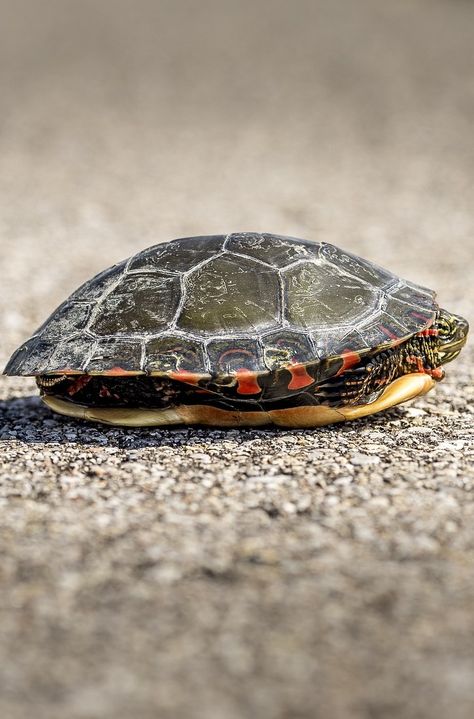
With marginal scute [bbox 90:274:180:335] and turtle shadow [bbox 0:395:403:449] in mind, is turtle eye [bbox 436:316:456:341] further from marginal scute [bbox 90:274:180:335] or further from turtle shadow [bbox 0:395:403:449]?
marginal scute [bbox 90:274:180:335]

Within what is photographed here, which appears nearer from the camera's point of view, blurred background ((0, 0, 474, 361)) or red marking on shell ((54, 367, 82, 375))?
red marking on shell ((54, 367, 82, 375))

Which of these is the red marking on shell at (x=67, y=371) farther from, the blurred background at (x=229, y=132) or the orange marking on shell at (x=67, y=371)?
the blurred background at (x=229, y=132)

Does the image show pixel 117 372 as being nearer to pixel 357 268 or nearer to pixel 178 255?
pixel 178 255

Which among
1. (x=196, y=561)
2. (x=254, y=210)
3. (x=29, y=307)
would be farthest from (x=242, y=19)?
(x=196, y=561)

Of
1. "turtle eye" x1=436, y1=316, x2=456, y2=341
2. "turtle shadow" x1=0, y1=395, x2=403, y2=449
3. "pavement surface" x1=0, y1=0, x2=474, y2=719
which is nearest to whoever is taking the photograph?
"pavement surface" x1=0, y1=0, x2=474, y2=719

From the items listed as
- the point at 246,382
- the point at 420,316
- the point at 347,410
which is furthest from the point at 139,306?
the point at 420,316

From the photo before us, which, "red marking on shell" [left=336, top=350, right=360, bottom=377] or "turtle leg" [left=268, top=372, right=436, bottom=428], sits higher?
"red marking on shell" [left=336, top=350, right=360, bottom=377]

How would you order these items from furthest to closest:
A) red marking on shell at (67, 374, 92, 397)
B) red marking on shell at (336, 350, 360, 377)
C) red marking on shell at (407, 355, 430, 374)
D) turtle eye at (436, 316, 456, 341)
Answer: turtle eye at (436, 316, 456, 341) → red marking on shell at (407, 355, 430, 374) → red marking on shell at (67, 374, 92, 397) → red marking on shell at (336, 350, 360, 377)

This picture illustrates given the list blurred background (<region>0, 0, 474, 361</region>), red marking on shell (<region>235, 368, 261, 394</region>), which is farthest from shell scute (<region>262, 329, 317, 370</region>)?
blurred background (<region>0, 0, 474, 361</region>)

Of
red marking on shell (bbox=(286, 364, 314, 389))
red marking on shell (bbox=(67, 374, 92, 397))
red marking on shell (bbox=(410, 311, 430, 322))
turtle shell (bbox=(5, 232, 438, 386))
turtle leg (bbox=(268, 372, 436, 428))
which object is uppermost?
turtle shell (bbox=(5, 232, 438, 386))
